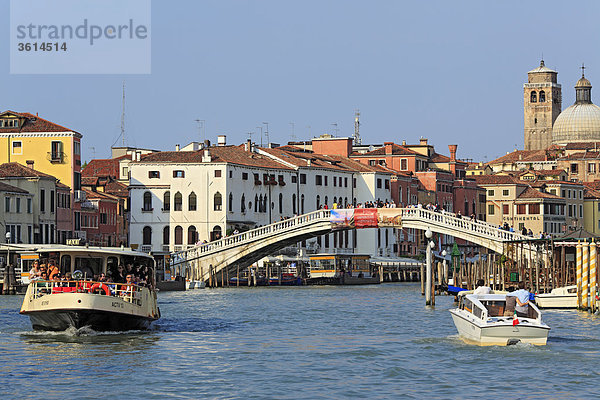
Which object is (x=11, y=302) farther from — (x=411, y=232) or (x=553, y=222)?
(x=553, y=222)

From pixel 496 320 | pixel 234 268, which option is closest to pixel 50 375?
pixel 496 320

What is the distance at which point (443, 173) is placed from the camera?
82.6 metres

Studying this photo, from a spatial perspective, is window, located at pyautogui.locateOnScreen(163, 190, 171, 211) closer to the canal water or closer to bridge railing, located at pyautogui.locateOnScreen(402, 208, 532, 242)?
bridge railing, located at pyautogui.locateOnScreen(402, 208, 532, 242)

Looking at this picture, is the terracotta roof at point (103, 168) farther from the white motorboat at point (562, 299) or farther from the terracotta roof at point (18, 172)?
the white motorboat at point (562, 299)

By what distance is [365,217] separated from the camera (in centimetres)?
5541

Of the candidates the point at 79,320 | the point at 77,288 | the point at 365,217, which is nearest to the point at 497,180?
the point at 365,217

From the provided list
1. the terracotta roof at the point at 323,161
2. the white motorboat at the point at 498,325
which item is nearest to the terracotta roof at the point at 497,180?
the terracotta roof at the point at 323,161

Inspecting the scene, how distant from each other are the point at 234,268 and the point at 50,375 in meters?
35.7

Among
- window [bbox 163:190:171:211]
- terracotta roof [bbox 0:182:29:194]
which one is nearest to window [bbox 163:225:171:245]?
window [bbox 163:190:171:211]

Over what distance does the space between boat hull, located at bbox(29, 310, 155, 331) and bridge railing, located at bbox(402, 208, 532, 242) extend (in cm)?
2471

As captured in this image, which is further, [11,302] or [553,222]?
[553,222]

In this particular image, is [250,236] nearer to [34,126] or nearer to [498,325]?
[34,126]

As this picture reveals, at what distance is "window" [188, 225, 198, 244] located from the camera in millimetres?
63375

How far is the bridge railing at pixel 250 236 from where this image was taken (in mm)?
55125
